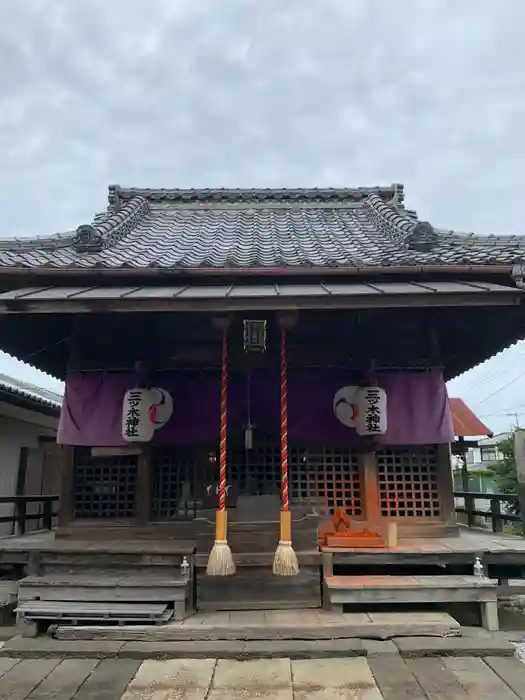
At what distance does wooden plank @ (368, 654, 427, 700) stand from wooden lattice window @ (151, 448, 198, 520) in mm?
4065

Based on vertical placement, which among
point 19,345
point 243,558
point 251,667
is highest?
point 19,345

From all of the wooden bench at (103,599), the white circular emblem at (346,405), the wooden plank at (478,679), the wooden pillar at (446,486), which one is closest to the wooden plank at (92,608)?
the wooden bench at (103,599)

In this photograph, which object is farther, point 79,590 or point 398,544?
point 398,544

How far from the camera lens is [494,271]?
6.76m

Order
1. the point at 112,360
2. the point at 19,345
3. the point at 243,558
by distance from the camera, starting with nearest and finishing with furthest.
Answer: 1. the point at 243,558
2. the point at 112,360
3. the point at 19,345

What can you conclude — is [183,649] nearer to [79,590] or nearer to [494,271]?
[79,590]

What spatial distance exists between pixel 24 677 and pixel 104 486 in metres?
3.84

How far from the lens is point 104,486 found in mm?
8148

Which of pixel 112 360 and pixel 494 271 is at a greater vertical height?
pixel 494 271

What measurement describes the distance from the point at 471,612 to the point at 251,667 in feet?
10.2

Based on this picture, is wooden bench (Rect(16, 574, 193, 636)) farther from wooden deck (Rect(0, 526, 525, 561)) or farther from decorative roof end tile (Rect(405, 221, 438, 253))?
decorative roof end tile (Rect(405, 221, 438, 253))

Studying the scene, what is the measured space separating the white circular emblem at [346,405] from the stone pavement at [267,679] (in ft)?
11.6

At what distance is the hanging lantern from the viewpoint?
6.57m

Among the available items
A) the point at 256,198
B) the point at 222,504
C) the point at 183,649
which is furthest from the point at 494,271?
the point at 256,198
